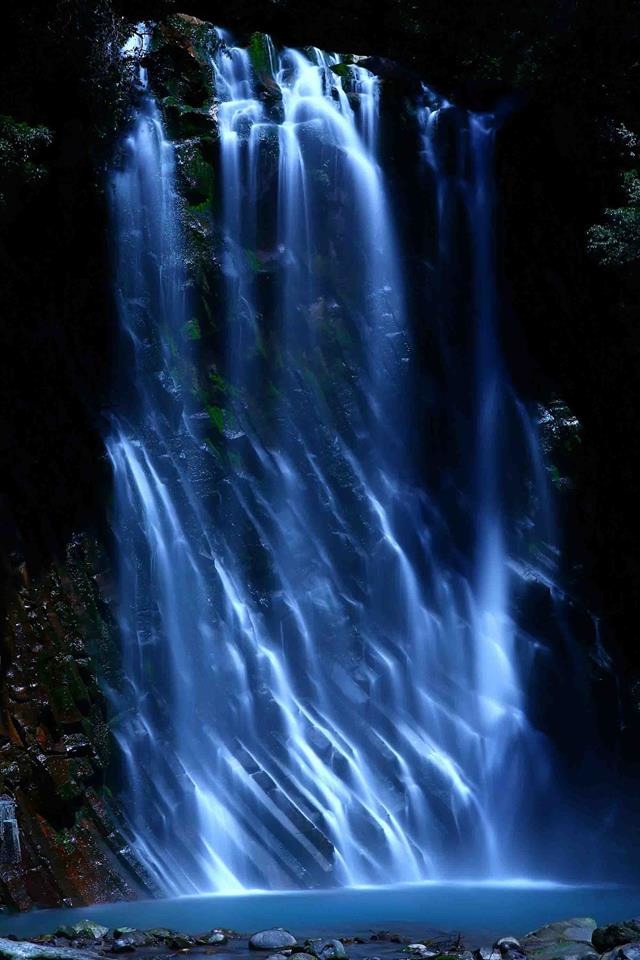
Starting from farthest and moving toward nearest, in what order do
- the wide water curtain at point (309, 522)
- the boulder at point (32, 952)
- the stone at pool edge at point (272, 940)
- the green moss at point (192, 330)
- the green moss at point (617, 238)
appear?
the green moss at point (617, 238), the green moss at point (192, 330), the wide water curtain at point (309, 522), the stone at pool edge at point (272, 940), the boulder at point (32, 952)

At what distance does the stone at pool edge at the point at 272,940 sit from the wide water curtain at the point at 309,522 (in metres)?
2.88

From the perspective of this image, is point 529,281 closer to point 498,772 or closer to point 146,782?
point 498,772

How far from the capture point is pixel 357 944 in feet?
30.6

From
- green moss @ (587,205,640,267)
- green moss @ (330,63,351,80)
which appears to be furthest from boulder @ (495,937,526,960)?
green moss @ (330,63,351,80)

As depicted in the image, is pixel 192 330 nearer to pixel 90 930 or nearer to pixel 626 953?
pixel 90 930

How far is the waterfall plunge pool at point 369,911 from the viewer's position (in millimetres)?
10062

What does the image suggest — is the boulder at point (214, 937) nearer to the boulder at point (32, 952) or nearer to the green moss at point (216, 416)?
the boulder at point (32, 952)

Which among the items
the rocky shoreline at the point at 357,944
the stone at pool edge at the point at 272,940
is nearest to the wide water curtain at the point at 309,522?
the rocky shoreline at the point at 357,944

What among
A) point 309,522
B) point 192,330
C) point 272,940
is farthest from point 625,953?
point 192,330

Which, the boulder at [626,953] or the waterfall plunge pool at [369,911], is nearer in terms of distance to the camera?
the boulder at [626,953]

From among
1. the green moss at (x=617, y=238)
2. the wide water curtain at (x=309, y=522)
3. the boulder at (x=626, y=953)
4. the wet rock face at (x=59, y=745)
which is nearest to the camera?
the boulder at (x=626, y=953)

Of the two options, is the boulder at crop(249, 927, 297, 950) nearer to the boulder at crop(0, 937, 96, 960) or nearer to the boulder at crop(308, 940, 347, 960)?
the boulder at crop(308, 940, 347, 960)

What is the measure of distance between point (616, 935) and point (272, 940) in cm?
253

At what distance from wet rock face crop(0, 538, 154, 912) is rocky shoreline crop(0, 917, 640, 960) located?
190 centimetres
